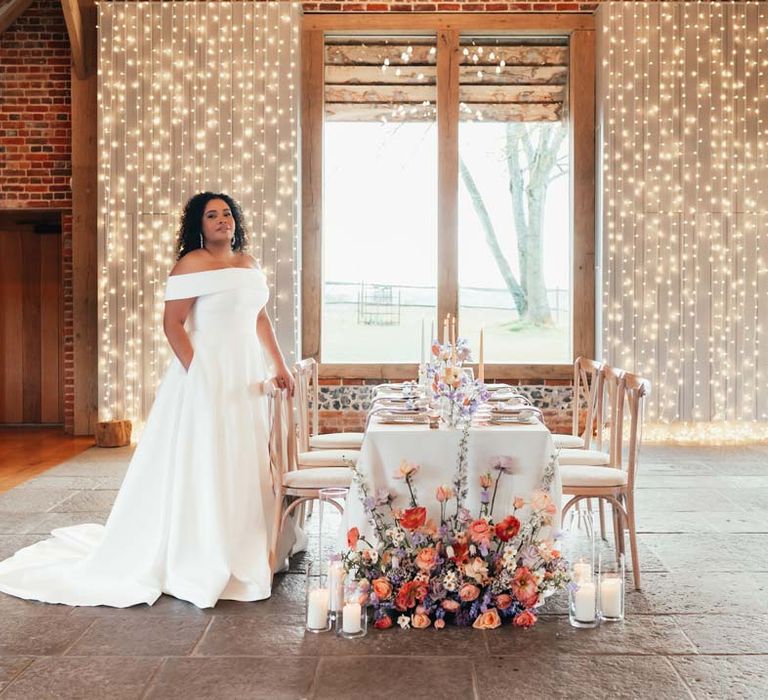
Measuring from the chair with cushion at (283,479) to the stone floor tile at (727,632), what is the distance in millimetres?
1324

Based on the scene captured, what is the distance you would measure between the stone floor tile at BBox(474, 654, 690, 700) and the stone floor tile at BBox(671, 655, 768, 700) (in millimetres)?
43

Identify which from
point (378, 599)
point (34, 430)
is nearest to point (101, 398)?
point (34, 430)

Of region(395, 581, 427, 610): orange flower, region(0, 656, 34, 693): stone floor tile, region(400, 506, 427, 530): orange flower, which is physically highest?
region(400, 506, 427, 530): orange flower

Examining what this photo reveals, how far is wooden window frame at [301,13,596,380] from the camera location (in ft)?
22.0

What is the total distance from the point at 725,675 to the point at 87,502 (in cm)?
350

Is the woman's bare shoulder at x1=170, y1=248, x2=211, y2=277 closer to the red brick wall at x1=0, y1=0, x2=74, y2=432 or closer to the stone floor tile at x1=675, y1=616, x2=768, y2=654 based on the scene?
the stone floor tile at x1=675, y1=616, x2=768, y2=654

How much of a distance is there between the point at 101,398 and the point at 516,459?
4.64 meters

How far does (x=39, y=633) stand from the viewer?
2809mm

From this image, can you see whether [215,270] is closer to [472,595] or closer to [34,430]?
[472,595]

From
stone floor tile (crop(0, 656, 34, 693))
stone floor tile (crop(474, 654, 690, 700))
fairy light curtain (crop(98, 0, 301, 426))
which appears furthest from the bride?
fairy light curtain (crop(98, 0, 301, 426))

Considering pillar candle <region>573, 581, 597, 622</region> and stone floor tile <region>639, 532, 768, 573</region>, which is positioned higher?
pillar candle <region>573, 581, 597, 622</region>

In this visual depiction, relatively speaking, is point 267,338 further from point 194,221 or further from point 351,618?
point 351,618

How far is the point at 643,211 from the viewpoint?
6.65 metres

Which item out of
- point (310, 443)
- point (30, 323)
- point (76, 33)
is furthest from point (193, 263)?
point (30, 323)
